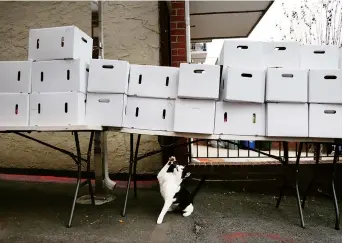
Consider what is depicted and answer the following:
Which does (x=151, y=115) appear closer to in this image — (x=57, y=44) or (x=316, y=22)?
(x=57, y=44)

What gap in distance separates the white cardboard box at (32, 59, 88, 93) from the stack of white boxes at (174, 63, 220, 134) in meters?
0.85

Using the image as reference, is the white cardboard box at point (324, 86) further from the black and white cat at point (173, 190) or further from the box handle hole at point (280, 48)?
the black and white cat at point (173, 190)

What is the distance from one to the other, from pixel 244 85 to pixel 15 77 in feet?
6.39

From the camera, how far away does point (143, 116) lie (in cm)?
276

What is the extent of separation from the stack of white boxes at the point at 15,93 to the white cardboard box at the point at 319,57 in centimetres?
240

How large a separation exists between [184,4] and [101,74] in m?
2.23

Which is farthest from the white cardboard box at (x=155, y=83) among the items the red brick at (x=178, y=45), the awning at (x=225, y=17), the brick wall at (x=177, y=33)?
the awning at (x=225, y=17)

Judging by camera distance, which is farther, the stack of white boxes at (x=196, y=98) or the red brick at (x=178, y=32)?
the red brick at (x=178, y=32)

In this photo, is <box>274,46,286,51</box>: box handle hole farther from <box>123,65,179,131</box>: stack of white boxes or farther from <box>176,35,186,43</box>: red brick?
<box>176,35,186,43</box>: red brick

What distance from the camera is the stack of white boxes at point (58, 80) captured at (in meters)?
2.61

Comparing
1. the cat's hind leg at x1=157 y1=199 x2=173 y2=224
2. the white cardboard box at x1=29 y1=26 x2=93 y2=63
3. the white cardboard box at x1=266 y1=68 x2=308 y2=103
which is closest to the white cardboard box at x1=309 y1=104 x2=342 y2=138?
the white cardboard box at x1=266 y1=68 x2=308 y2=103

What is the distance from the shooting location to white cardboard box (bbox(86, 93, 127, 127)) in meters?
2.72

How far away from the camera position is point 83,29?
15.0 feet

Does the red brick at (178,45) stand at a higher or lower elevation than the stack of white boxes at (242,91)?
higher
